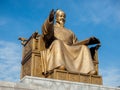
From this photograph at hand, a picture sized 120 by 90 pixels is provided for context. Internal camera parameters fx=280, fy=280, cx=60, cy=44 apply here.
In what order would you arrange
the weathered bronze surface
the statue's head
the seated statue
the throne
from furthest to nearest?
the statue's head, the seated statue, the weathered bronze surface, the throne

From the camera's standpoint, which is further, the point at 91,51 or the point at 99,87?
the point at 91,51

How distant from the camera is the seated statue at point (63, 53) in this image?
7707mm

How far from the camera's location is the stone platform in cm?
620

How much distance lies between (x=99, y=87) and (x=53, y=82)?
1270 mm

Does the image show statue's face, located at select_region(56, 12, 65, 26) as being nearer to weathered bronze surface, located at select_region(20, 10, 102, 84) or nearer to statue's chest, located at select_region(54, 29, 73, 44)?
statue's chest, located at select_region(54, 29, 73, 44)

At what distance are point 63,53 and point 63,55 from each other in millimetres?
75

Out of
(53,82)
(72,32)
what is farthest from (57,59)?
(72,32)

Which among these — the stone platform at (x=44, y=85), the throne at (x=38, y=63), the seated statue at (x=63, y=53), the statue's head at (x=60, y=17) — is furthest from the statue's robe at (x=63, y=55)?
the statue's head at (x=60, y=17)

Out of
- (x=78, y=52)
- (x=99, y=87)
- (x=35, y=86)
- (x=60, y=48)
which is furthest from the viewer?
(x=78, y=52)

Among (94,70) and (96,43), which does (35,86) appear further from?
(96,43)

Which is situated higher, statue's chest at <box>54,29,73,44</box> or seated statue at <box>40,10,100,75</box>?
statue's chest at <box>54,29,73,44</box>

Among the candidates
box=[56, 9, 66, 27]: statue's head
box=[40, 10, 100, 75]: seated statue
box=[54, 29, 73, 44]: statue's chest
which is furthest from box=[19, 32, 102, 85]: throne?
box=[56, 9, 66, 27]: statue's head

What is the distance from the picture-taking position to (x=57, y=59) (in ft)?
25.0

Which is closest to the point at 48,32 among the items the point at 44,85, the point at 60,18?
the point at 60,18
